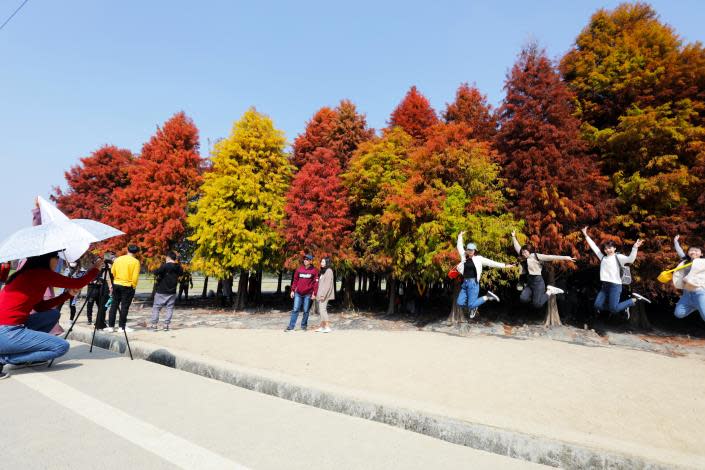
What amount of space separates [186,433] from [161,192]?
22941 mm

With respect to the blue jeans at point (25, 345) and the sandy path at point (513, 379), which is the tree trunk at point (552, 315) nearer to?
the sandy path at point (513, 379)

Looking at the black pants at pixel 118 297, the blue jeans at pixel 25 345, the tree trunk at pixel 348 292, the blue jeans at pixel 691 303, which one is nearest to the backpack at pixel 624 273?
the blue jeans at pixel 691 303

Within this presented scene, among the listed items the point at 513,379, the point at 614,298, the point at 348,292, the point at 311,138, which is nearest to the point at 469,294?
the point at 614,298

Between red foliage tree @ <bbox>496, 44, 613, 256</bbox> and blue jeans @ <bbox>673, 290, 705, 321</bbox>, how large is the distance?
8449 millimetres

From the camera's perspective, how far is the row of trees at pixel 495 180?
1661 centimetres

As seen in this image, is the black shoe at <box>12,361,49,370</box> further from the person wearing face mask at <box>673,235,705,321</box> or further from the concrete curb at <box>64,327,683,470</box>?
the person wearing face mask at <box>673,235,705,321</box>

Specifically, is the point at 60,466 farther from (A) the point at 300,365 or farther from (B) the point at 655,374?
(B) the point at 655,374

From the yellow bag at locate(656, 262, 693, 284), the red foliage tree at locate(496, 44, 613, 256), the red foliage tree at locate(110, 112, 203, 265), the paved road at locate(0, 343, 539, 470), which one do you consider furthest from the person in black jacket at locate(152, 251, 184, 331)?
the red foliage tree at locate(496, 44, 613, 256)

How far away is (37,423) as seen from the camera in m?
4.03

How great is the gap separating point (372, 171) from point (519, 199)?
7.20 m

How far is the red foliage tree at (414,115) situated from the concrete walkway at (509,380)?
1648 cm

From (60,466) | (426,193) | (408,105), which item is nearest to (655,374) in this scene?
(60,466)

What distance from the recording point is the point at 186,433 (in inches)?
152

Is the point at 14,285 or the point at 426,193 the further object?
the point at 426,193
